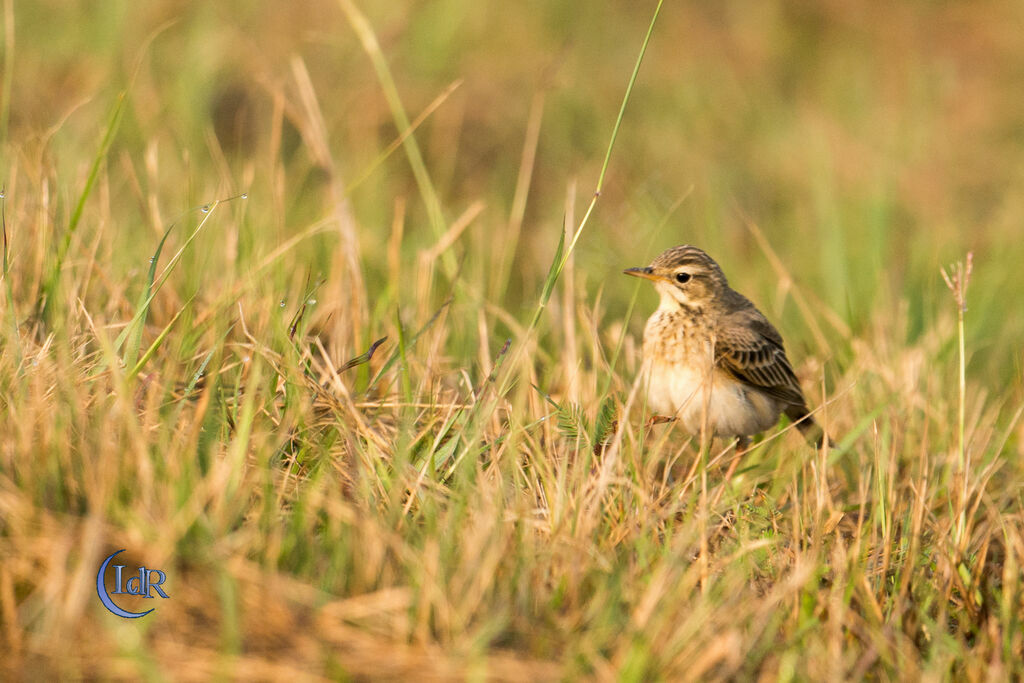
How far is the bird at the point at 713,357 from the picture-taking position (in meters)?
4.40

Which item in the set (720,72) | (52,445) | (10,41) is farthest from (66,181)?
(720,72)

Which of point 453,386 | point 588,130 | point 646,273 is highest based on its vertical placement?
point 588,130

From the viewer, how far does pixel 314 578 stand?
2.58 m

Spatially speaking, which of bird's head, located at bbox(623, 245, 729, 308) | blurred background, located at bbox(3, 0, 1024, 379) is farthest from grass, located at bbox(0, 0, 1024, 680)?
bird's head, located at bbox(623, 245, 729, 308)

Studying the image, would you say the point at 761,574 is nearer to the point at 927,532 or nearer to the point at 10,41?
the point at 927,532

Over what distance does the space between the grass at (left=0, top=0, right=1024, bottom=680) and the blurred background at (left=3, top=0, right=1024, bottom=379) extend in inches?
1.7

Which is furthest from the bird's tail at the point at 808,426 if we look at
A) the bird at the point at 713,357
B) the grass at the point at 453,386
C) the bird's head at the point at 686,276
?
the bird's head at the point at 686,276

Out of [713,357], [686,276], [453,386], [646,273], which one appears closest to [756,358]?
[713,357]

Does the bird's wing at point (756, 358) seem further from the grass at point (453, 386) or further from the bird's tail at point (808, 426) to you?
the grass at point (453, 386)

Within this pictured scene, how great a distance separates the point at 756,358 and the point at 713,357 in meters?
0.34

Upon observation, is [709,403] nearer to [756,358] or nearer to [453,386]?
[756,358]

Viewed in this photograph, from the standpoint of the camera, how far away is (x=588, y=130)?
8883 mm

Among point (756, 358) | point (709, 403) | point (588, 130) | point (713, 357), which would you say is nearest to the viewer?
point (709, 403)

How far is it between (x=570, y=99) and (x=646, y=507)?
6.37 meters
